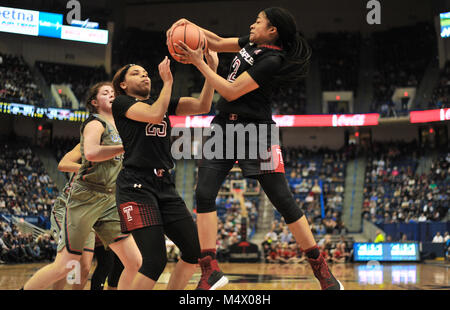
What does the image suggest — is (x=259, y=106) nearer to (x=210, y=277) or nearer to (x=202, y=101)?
(x=202, y=101)

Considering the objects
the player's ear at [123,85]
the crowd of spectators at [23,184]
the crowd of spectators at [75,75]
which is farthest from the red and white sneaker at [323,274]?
the crowd of spectators at [75,75]

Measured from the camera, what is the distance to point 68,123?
25453 mm

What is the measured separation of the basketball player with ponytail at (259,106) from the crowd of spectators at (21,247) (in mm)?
12257

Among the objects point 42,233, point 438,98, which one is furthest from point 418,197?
→ point 42,233

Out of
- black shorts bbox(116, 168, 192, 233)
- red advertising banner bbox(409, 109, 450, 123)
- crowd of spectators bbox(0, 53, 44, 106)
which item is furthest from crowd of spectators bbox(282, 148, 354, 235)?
black shorts bbox(116, 168, 192, 233)

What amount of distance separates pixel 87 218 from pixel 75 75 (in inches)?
907

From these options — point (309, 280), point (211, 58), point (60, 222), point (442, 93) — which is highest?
point (442, 93)

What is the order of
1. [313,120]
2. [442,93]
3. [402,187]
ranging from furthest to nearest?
[313,120] → [442,93] → [402,187]

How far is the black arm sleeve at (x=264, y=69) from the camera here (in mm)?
3645

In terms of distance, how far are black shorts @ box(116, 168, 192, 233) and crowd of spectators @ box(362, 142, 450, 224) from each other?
55.5 ft

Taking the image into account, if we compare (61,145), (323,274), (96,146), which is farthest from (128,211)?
(61,145)

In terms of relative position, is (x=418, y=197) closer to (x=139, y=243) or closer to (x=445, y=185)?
(x=445, y=185)

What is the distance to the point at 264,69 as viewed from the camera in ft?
12.0

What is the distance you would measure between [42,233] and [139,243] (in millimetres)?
14047
